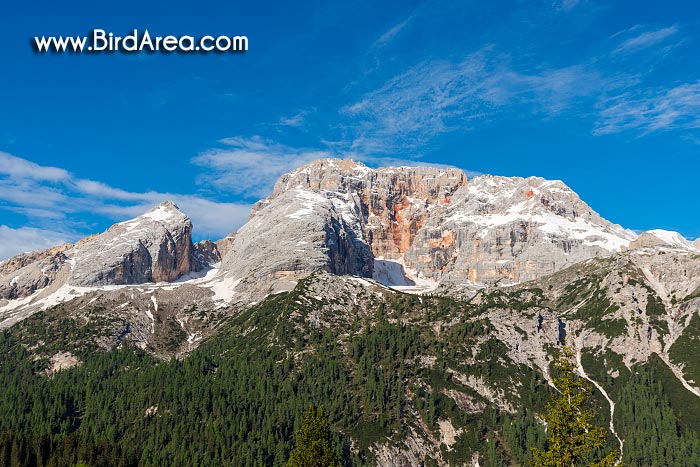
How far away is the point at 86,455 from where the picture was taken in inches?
7589

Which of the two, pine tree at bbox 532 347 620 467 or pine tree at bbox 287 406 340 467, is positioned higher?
pine tree at bbox 532 347 620 467

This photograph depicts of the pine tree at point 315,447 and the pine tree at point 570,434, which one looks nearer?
the pine tree at point 570,434

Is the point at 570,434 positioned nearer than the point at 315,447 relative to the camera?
Yes

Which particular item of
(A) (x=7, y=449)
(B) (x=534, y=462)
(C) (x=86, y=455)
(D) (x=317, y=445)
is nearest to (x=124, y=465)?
(C) (x=86, y=455)

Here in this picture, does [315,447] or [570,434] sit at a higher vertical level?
[570,434]

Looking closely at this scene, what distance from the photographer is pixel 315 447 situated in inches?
3620

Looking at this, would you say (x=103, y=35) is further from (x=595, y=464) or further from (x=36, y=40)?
(x=595, y=464)

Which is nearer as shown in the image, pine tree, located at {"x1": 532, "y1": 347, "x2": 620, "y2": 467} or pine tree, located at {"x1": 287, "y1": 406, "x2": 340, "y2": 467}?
pine tree, located at {"x1": 532, "y1": 347, "x2": 620, "y2": 467}

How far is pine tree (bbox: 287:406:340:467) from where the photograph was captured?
91.1 meters

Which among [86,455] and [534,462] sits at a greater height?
[534,462]

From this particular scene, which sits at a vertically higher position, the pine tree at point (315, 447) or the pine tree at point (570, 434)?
the pine tree at point (570, 434)

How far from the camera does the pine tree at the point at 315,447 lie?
9112 cm

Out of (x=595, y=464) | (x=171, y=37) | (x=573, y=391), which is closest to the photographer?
(x=595, y=464)

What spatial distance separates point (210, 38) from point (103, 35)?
55.2ft
